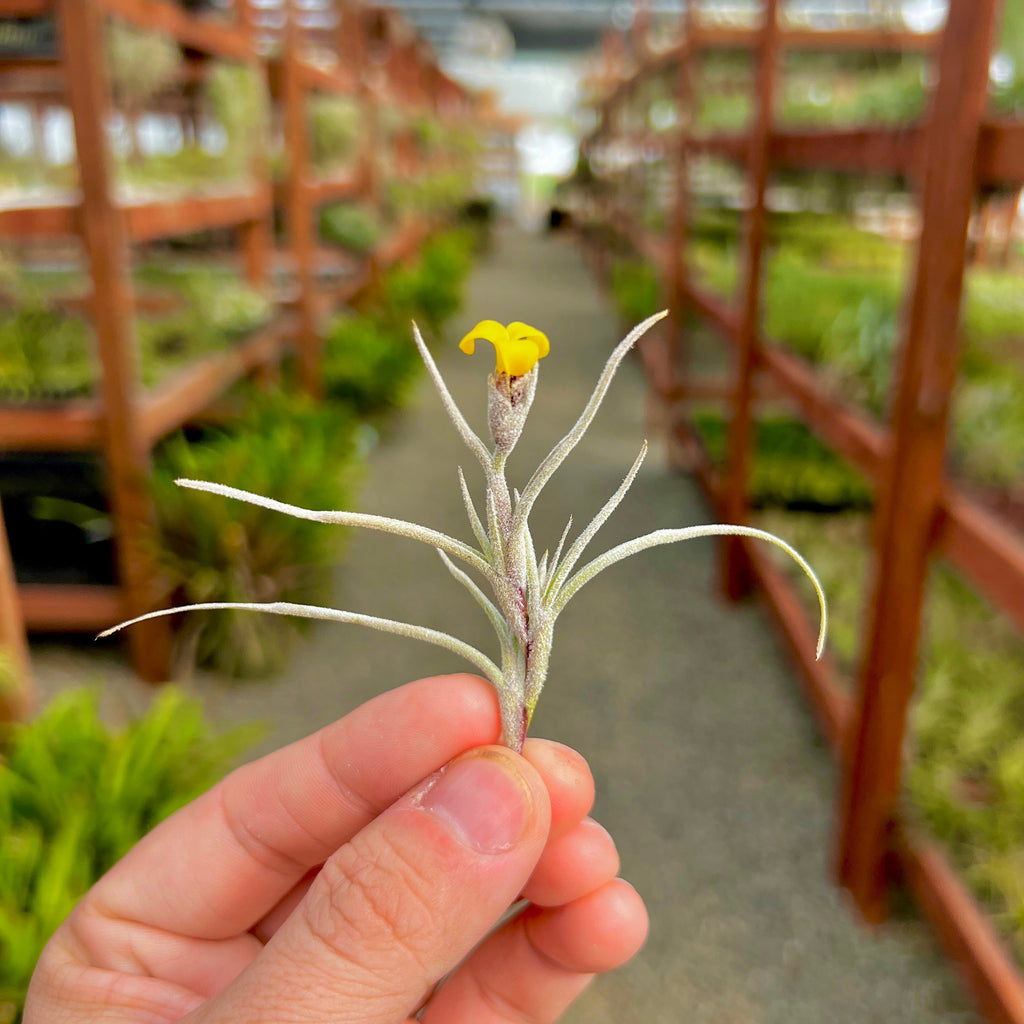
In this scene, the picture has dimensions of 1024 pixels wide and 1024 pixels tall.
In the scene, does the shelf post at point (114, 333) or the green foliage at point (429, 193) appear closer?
the shelf post at point (114, 333)

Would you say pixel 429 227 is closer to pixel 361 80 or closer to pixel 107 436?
pixel 361 80

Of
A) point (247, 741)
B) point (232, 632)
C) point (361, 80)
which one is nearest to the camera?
point (247, 741)

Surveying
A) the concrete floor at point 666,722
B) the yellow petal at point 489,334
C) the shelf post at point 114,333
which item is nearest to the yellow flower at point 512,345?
the yellow petal at point 489,334

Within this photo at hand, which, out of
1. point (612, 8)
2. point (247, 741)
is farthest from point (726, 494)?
point (612, 8)

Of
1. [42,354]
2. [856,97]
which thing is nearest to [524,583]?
[42,354]

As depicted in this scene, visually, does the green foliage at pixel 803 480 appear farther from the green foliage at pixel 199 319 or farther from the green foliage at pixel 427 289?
the green foliage at pixel 199 319
